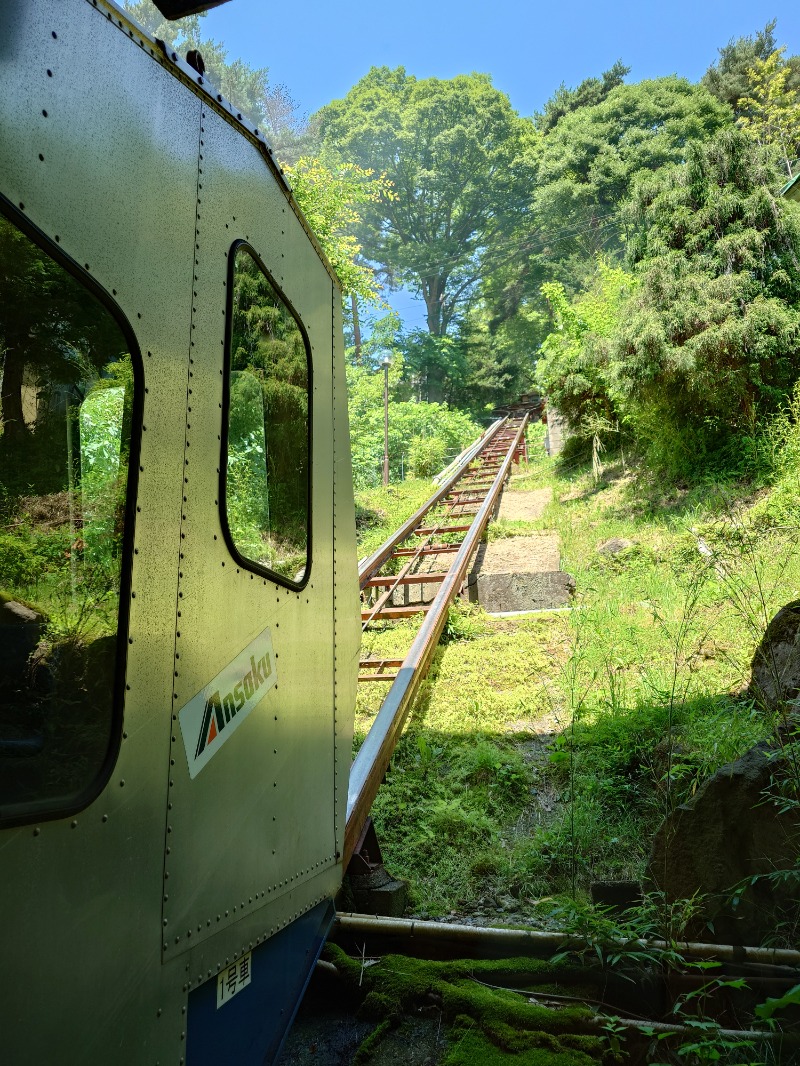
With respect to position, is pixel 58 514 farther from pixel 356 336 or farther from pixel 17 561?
pixel 356 336

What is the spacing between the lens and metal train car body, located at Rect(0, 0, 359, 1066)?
1.49m

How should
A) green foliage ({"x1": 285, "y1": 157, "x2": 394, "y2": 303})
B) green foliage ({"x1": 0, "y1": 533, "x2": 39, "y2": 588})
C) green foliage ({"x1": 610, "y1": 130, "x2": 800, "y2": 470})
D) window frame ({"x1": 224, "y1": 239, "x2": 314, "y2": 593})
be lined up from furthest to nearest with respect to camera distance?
green foliage ({"x1": 285, "y1": 157, "x2": 394, "y2": 303}), green foliage ({"x1": 610, "y1": 130, "x2": 800, "y2": 470}), window frame ({"x1": 224, "y1": 239, "x2": 314, "y2": 593}), green foliage ({"x1": 0, "y1": 533, "x2": 39, "y2": 588})

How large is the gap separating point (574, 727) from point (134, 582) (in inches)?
172

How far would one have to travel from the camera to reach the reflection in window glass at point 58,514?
1.61 metres

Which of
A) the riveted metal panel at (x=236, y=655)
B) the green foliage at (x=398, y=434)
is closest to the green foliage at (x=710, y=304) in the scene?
the riveted metal panel at (x=236, y=655)

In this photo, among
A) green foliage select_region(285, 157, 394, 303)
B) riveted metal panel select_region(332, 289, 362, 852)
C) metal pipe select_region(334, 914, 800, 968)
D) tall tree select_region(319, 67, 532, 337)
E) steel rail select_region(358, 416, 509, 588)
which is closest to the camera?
metal pipe select_region(334, 914, 800, 968)

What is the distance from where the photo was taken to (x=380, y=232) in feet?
180

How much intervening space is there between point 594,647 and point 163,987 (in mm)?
6001

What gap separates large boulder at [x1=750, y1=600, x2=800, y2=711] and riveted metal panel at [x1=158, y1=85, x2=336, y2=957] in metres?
2.62

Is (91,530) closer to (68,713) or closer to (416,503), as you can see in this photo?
(68,713)

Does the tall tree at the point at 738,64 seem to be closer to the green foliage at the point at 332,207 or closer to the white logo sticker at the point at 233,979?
the green foliage at the point at 332,207

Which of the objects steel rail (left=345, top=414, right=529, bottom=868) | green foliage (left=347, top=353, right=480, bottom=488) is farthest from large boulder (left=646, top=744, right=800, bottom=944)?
green foliage (left=347, top=353, right=480, bottom=488)

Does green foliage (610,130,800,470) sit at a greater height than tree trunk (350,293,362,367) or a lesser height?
lesser

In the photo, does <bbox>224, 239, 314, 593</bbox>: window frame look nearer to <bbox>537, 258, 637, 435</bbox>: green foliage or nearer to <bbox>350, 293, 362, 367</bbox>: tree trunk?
<bbox>537, 258, 637, 435</bbox>: green foliage
